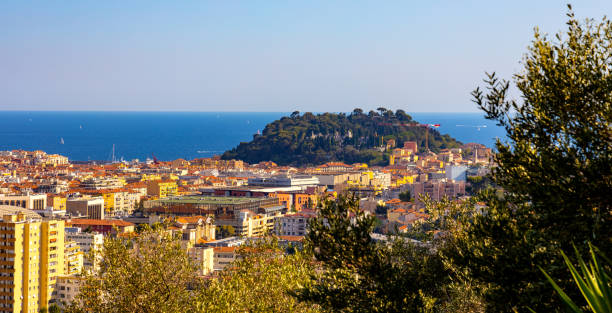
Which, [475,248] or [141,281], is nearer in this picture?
[475,248]

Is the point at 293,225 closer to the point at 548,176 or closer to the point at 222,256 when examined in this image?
the point at 222,256

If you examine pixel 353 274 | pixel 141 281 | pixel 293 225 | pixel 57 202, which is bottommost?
pixel 293 225

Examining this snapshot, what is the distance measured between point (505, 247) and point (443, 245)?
430cm

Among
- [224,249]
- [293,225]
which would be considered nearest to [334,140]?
[293,225]

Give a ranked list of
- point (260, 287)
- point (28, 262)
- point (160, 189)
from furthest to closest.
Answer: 1. point (160, 189)
2. point (28, 262)
3. point (260, 287)

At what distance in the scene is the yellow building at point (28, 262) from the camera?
20.0 metres

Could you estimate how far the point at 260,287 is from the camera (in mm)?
8062

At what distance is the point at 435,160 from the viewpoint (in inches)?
2847

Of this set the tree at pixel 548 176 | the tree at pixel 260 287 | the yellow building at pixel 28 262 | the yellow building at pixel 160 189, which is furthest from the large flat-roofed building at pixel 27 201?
the tree at pixel 548 176

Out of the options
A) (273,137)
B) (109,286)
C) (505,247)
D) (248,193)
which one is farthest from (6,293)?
(273,137)

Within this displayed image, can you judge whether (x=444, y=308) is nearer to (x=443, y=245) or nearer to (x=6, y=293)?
(x=443, y=245)

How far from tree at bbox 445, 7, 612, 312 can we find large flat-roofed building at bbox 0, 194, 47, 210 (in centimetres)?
4002

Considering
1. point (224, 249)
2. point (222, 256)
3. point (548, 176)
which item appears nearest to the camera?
point (548, 176)

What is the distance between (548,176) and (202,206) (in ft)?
126
